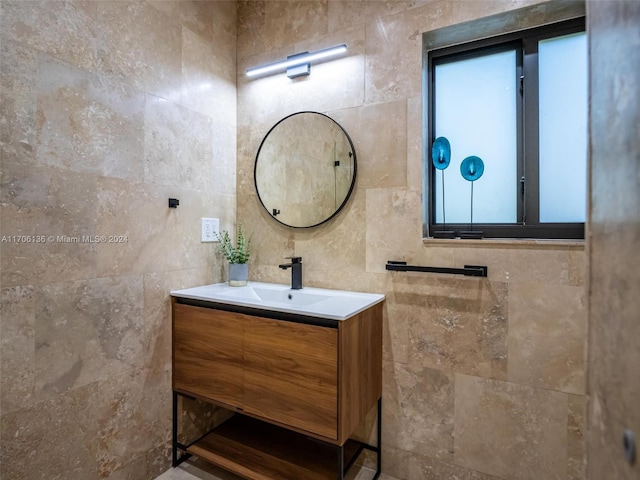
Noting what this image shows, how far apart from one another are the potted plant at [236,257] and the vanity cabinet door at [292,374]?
496 mm

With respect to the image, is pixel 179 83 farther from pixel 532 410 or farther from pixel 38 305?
pixel 532 410

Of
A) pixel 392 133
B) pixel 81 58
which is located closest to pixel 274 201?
pixel 392 133

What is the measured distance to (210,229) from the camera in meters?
2.00

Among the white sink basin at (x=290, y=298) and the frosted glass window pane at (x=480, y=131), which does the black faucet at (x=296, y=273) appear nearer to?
the white sink basin at (x=290, y=298)

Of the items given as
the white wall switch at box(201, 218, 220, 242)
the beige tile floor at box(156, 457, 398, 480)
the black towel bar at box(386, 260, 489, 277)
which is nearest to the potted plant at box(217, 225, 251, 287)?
the white wall switch at box(201, 218, 220, 242)

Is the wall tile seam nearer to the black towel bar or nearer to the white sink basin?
the white sink basin

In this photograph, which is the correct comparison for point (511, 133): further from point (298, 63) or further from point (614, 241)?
point (614, 241)

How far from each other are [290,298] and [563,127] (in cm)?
151

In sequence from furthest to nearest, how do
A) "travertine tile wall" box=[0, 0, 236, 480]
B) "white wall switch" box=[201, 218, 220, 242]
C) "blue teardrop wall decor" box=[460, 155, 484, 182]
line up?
1. "white wall switch" box=[201, 218, 220, 242]
2. "blue teardrop wall decor" box=[460, 155, 484, 182]
3. "travertine tile wall" box=[0, 0, 236, 480]

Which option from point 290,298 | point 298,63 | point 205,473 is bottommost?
point 205,473

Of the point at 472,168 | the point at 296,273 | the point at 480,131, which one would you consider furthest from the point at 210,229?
the point at 480,131

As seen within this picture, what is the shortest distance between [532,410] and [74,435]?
1872 mm

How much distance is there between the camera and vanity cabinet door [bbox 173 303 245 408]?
1558 mm

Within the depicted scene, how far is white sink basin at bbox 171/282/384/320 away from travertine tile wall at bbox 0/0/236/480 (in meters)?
0.19
